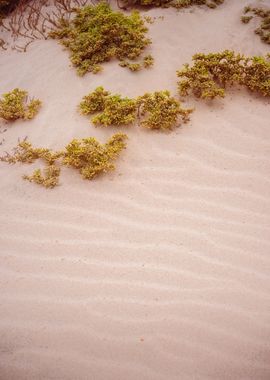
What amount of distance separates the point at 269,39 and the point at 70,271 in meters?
4.37

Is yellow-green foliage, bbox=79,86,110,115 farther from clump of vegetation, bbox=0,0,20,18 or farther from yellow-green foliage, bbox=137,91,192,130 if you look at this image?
clump of vegetation, bbox=0,0,20,18

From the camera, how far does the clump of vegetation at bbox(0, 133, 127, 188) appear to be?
3.68 metres

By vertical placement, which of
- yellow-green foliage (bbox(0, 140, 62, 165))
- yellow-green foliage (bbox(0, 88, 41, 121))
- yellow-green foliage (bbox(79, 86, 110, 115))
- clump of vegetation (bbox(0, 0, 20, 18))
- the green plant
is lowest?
yellow-green foliage (bbox(0, 140, 62, 165))

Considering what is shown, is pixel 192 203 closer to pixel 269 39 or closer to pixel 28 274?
pixel 28 274

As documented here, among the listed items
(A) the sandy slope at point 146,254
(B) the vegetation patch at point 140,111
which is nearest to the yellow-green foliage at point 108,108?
(B) the vegetation patch at point 140,111

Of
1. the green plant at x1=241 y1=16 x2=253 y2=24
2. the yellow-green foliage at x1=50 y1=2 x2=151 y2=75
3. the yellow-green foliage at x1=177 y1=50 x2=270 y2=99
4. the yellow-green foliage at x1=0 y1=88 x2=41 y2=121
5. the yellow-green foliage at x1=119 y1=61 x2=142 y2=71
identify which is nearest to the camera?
the yellow-green foliage at x1=177 y1=50 x2=270 y2=99

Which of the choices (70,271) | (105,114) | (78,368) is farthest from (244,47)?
(78,368)

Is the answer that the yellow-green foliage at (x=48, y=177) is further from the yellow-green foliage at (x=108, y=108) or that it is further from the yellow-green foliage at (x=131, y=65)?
the yellow-green foliage at (x=131, y=65)

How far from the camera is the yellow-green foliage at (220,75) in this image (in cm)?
416

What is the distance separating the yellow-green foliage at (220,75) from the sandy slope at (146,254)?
173 millimetres

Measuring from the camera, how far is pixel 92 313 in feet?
9.27

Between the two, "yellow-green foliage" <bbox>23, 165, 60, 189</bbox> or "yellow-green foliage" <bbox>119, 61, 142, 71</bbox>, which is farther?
"yellow-green foliage" <bbox>119, 61, 142, 71</bbox>

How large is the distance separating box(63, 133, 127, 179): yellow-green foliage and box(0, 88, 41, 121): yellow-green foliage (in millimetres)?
1089

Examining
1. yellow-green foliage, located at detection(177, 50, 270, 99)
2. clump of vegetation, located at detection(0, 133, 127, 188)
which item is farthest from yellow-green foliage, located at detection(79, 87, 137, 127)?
yellow-green foliage, located at detection(177, 50, 270, 99)
